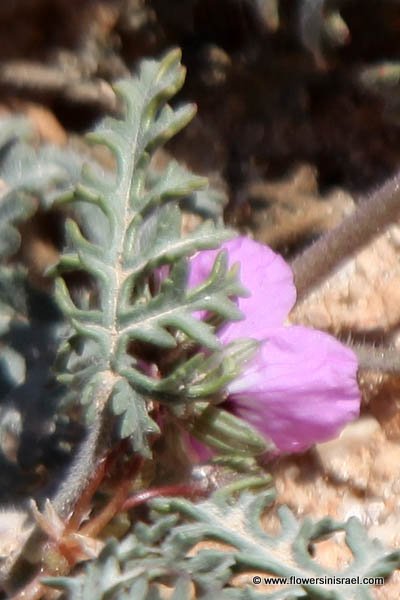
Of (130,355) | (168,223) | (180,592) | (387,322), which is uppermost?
(168,223)

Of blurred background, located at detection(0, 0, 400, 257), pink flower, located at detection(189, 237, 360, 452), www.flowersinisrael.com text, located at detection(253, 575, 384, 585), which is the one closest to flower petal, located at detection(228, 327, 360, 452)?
pink flower, located at detection(189, 237, 360, 452)

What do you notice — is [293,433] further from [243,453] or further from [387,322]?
[387,322]

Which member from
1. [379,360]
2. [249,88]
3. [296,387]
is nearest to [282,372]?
[296,387]

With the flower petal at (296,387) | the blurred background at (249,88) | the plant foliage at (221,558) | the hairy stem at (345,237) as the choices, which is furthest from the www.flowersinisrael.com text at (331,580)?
the blurred background at (249,88)

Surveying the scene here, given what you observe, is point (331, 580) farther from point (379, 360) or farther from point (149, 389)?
point (379, 360)

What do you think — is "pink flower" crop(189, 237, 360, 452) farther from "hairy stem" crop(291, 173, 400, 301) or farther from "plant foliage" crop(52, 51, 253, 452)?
"hairy stem" crop(291, 173, 400, 301)

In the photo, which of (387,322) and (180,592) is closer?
(180,592)

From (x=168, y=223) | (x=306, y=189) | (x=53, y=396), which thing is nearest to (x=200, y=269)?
(x=168, y=223)
